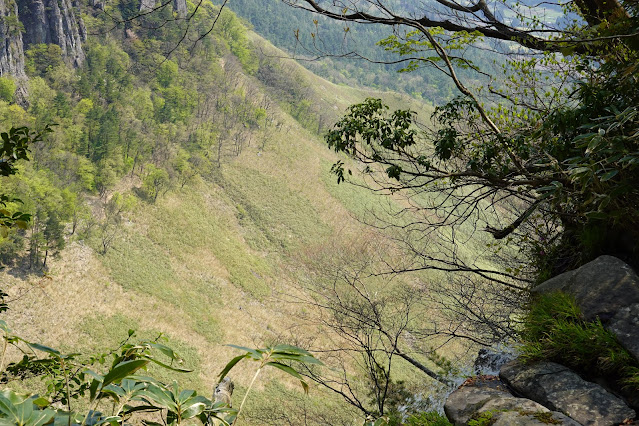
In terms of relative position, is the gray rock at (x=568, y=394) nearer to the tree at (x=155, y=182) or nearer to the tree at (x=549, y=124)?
the tree at (x=549, y=124)

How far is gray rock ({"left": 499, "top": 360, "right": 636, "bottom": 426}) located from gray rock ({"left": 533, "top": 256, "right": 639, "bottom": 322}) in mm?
385

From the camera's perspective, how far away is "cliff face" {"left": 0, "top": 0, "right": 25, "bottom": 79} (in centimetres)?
4375

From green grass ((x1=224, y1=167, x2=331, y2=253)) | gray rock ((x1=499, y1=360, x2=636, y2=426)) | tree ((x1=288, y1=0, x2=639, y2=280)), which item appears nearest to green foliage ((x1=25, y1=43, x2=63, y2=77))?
green grass ((x1=224, y1=167, x2=331, y2=253))

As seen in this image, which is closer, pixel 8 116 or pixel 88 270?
pixel 88 270

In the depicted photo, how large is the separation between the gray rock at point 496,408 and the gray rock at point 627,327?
0.55m

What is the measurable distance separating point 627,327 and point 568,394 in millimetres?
477

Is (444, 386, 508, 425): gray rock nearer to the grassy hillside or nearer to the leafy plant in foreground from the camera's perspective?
the leafy plant in foreground

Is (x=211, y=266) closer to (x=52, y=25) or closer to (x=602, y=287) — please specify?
(x=52, y=25)

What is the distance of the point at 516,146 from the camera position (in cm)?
353

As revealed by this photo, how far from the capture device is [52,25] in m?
50.3

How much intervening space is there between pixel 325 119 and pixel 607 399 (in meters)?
72.6

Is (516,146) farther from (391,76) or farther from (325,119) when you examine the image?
(391,76)

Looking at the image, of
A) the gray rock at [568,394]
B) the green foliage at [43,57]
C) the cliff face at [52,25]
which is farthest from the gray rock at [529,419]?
the cliff face at [52,25]

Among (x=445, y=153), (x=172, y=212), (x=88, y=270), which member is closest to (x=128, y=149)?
(x=172, y=212)
